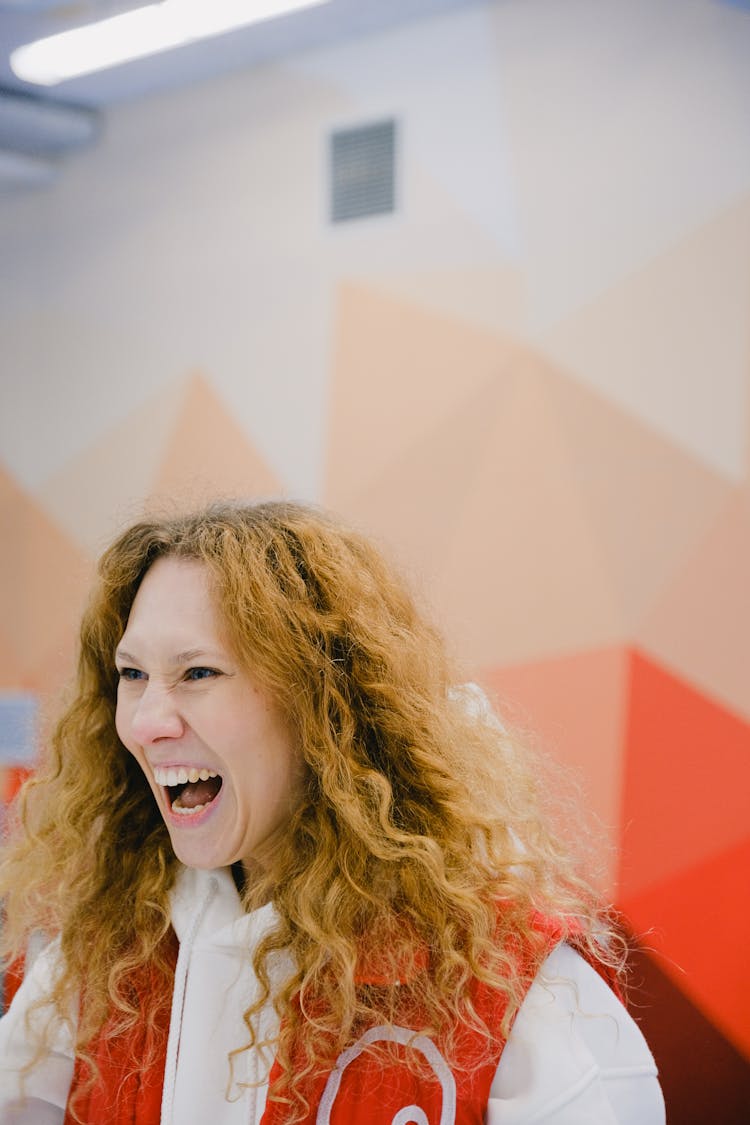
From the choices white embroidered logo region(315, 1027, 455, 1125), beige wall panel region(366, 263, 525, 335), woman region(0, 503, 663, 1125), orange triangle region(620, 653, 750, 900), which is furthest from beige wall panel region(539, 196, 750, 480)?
white embroidered logo region(315, 1027, 455, 1125)

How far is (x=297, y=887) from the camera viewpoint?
5.40 ft

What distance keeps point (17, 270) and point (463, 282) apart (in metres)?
2.02

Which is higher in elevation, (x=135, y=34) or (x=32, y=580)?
(x=135, y=34)

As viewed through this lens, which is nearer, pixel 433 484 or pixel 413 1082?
pixel 413 1082

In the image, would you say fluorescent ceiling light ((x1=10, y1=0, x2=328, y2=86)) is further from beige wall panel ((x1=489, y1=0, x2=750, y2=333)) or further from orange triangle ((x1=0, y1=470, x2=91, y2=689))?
orange triangle ((x1=0, y1=470, x2=91, y2=689))

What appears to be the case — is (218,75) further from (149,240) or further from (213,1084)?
(213,1084)

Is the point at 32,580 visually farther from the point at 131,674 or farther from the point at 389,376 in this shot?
the point at 131,674

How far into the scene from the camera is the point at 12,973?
1.94 m

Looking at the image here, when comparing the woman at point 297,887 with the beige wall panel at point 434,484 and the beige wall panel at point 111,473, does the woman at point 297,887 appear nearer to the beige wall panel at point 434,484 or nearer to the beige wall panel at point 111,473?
the beige wall panel at point 434,484

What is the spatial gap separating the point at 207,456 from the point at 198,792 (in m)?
2.62

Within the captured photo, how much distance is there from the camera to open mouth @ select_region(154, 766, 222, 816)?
1.71 meters

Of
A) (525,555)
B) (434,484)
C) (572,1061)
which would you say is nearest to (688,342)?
(525,555)

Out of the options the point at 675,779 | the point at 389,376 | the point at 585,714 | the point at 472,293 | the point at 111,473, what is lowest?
the point at 675,779

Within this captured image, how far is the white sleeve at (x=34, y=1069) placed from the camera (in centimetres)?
174
